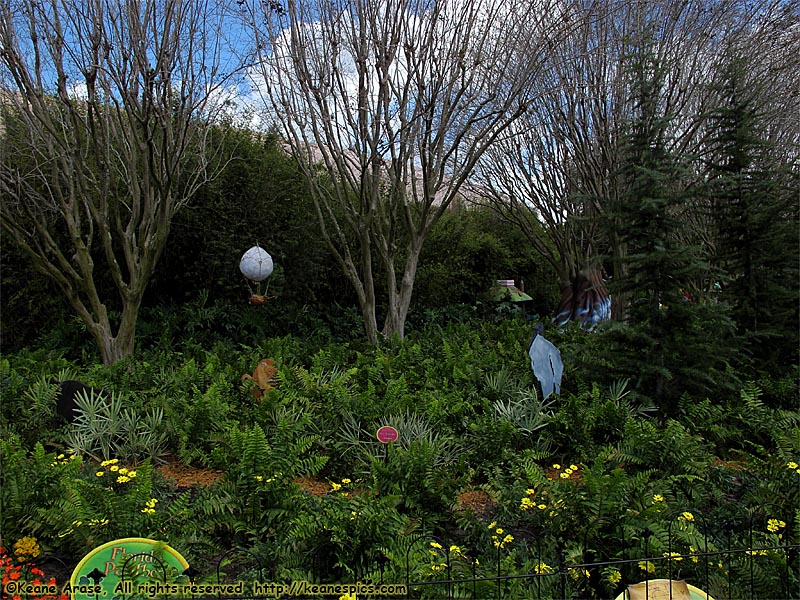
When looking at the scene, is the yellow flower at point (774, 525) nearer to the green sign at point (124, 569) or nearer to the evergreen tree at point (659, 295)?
the evergreen tree at point (659, 295)

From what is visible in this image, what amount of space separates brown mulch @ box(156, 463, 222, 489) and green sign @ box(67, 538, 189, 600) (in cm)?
169

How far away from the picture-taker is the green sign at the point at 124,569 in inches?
98.2

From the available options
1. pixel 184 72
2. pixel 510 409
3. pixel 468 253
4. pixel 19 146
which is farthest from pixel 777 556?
pixel 468 253

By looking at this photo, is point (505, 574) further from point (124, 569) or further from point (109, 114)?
point (109, 114)

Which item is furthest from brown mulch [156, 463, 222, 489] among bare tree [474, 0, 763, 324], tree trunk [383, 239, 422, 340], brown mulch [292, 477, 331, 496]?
bare tree [474, 0, 763, 324]

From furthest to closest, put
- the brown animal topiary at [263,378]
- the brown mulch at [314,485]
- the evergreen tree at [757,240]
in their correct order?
1. the evergreen tree at [757,240]
2. the brown animal topiary at [263,378]
3. the brown mulch at [314,485]

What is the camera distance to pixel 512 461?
4.36 meters

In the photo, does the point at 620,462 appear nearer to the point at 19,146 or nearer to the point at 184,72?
the point at 184,72

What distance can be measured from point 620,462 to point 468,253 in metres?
9.90

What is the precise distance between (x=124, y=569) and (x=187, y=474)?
222 centimetres

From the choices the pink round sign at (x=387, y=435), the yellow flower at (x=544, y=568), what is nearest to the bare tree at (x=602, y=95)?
the pink round sign at (x=387, y=435)

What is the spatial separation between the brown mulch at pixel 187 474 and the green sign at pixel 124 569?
1.69 metres

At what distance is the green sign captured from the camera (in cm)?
249

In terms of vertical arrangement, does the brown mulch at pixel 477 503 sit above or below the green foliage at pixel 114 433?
below
